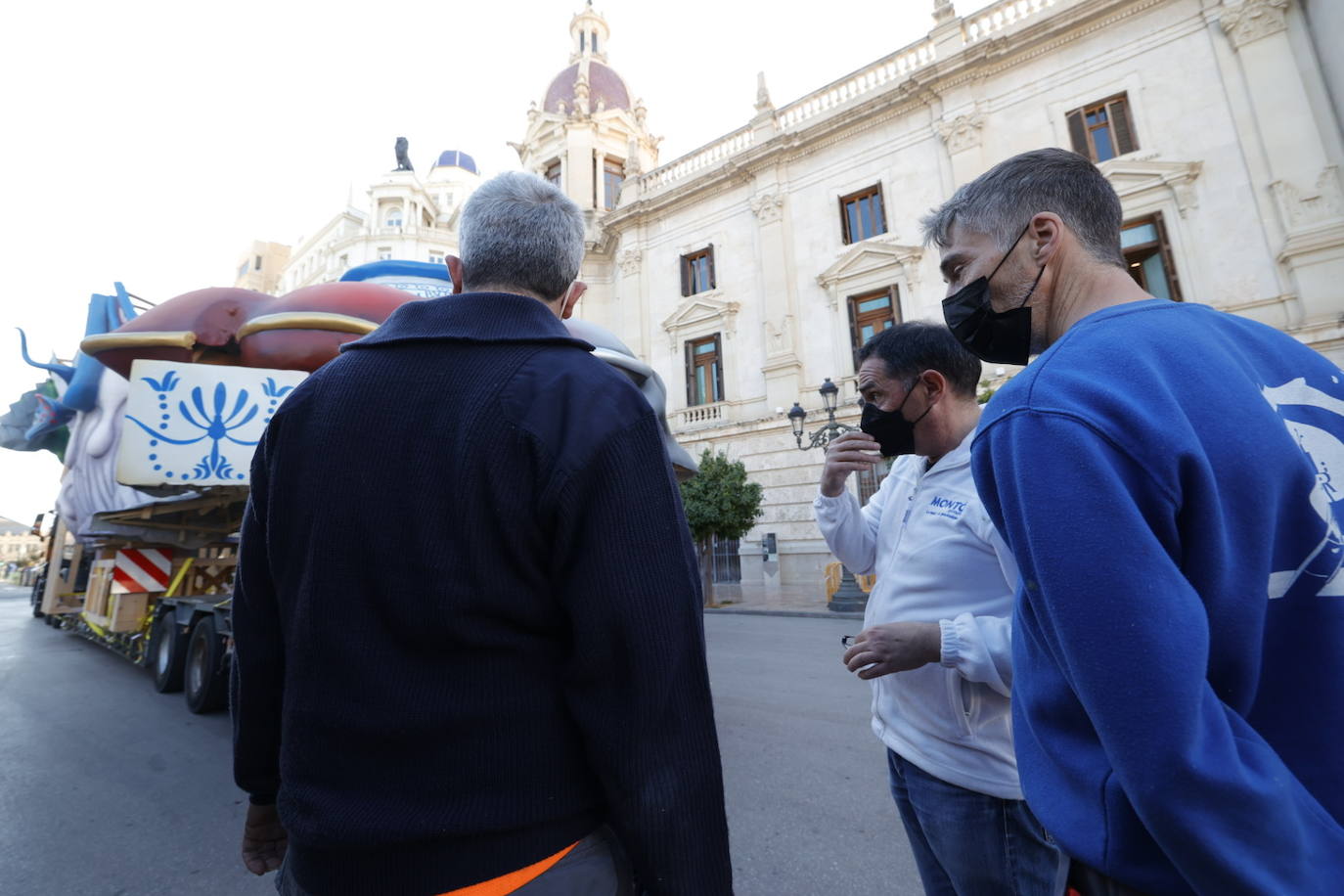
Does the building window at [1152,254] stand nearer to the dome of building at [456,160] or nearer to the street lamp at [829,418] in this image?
the street lamp at [829,418]

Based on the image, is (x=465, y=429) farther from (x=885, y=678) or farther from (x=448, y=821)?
(x=885, y=678)

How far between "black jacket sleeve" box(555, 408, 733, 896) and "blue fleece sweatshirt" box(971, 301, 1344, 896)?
1.77 ft

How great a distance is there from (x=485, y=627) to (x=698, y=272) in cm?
2066

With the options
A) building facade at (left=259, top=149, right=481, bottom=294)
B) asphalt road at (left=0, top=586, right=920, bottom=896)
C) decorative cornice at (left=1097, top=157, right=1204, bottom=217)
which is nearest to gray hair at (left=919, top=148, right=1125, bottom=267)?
asphalt road at (left=0, top=586, right=920, bottom=896)

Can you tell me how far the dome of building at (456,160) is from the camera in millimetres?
50406

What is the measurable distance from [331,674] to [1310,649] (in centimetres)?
150

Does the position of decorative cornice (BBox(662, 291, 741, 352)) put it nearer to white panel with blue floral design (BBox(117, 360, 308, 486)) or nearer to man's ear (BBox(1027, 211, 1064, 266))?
white panel with blue floral design (BBox(117, 360, 308, 486))

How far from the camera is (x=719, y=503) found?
1505 centimetres

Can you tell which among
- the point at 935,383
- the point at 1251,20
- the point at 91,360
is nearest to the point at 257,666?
the point at 935,383

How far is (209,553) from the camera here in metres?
7.95

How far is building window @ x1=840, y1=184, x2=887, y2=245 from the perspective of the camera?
17422mm

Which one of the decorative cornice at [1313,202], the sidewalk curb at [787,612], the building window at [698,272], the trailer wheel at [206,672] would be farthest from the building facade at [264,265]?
the decorative cornice at [1313,202]

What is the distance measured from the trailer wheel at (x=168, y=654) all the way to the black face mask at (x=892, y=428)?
7.62 m

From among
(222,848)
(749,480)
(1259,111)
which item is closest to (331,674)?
(222,848)
